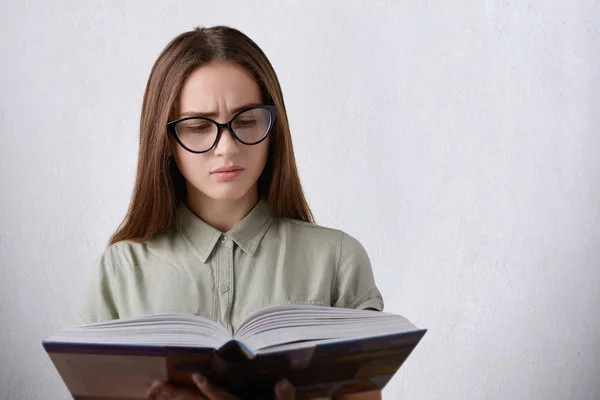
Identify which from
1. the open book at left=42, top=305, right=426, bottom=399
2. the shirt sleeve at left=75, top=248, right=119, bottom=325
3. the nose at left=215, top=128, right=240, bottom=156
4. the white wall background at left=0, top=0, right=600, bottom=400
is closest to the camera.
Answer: the open book at left=42, top=305, right=426, bottom=399

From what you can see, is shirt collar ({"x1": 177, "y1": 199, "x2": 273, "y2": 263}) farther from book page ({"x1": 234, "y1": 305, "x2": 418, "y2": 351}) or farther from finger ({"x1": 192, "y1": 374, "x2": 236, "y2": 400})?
finger ({"x1": 192, "y1": 374, "x2": 236, "y2": 400})

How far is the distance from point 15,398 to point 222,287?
121 cm

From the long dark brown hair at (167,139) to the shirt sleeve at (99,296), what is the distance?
7 cm

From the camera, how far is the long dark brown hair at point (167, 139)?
1.45 metres

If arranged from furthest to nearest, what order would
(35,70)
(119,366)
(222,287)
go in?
(35,70)
(222,287)
(119,366)

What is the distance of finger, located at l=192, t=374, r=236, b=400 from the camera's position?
3.57 feet

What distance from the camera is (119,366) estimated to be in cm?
110

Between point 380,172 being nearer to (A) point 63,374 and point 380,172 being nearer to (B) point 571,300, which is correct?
(B) point 571,300

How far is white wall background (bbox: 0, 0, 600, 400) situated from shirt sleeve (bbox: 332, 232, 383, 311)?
0.80 meters

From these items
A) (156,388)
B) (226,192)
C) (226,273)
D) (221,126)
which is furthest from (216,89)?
(156,388)

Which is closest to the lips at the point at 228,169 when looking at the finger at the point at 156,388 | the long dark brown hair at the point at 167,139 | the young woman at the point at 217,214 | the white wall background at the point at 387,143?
the young woman at the point at 217,214

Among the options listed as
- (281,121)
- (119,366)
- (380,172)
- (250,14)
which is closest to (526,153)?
(380,172)

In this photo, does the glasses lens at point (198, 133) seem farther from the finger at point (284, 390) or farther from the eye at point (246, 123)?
the finger at point (284, 390)

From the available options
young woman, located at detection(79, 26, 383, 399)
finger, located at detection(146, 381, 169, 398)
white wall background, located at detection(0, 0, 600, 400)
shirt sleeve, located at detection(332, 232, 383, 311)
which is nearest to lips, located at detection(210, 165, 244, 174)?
young woman, located at detection(79, 26, 383, 399)
